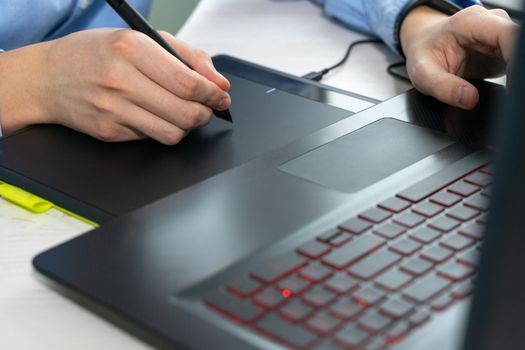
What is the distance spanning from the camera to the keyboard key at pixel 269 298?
1.37 ft

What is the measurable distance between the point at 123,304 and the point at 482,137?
0.35m

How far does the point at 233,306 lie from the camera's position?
418mm

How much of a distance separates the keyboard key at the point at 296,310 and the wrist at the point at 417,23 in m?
0.52

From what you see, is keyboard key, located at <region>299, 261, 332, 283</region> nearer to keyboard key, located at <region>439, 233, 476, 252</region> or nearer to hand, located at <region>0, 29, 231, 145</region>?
keyboard key, located at <region>439, 233, 476, 252</region>

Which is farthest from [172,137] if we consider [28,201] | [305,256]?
[305,256]

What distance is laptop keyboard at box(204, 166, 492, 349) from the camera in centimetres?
40

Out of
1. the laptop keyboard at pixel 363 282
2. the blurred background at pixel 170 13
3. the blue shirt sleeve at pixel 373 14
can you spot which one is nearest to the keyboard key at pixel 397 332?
the laptop keyboard at pixel 363 282

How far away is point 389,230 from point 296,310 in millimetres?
105

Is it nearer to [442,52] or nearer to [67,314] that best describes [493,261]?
[67,314]

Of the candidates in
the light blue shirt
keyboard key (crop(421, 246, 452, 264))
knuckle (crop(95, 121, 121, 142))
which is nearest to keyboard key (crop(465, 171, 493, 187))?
keyboard key (crop(421, 246, 452, 264))

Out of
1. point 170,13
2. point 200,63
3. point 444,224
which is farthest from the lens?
point 170,13

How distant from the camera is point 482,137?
0.64 m

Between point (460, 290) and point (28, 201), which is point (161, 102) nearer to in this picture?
point (28, 201)

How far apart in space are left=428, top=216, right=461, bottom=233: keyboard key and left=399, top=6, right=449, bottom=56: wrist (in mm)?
406
